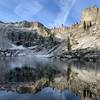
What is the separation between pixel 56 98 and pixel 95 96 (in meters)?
5.33

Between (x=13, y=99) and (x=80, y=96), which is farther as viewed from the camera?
(x=80, y=96)

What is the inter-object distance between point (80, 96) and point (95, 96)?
2330 millimetres

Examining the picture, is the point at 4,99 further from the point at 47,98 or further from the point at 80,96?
the point at 80,96

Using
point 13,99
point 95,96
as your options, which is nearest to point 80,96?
point 95,96

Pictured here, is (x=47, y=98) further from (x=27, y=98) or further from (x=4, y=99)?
(x=4, y=99)

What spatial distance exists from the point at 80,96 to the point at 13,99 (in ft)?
31.6

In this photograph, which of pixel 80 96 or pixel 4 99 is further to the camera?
pixel 80 96

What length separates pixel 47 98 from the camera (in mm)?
41344

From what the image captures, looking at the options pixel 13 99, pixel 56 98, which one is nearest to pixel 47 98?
pixel 56 98

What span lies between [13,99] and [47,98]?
4.62m

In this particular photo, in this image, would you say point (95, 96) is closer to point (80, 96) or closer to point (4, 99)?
point (80, 96)

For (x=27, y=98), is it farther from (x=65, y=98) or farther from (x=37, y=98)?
(x=65, y=98)

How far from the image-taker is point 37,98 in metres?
41.4

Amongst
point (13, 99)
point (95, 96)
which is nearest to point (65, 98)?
point (95, 96)
